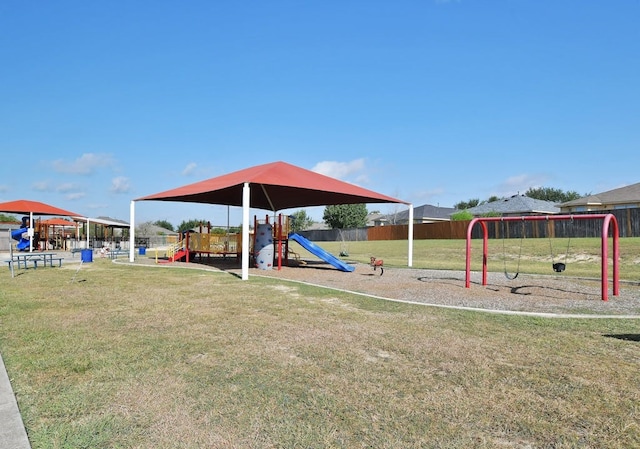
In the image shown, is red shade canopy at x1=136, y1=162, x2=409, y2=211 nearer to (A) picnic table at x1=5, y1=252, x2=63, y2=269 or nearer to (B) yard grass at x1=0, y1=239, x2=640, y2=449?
(A) picnic table at x1=5, y1=252, x2=63, y2=269

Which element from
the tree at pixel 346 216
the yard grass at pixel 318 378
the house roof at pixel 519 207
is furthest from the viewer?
the tree at pixel 346 216

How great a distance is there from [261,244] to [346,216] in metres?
54.7

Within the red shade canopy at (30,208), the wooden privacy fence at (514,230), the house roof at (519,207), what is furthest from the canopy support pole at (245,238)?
the house roof at (519,207)

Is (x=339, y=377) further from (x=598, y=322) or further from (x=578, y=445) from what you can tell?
(x=598, y=322)

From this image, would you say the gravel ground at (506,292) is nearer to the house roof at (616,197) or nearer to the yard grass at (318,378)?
the yard grass at (318,378)

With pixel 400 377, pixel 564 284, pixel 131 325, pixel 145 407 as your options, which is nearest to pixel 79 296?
pixel 131 325

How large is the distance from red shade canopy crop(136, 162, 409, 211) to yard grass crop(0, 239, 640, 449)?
26.6 feet

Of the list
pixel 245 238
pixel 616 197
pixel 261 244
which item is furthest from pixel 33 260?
pixel 616 197

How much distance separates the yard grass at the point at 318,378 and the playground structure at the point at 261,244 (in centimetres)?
877

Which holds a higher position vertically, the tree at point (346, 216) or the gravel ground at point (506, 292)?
the tree at point (346, 216)

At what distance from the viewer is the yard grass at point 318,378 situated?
122 inches

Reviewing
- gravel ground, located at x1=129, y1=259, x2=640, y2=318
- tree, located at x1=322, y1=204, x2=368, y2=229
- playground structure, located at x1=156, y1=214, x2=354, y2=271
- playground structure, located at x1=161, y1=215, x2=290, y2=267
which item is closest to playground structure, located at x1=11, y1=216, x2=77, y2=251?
playground structure, located at x1=161, y1=215, x2=290, y2=267

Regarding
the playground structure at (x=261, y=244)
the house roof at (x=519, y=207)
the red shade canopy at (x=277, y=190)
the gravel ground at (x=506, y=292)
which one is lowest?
the gravel ground at (x=506, y=292)

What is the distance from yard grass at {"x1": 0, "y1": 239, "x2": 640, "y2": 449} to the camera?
122 inches
